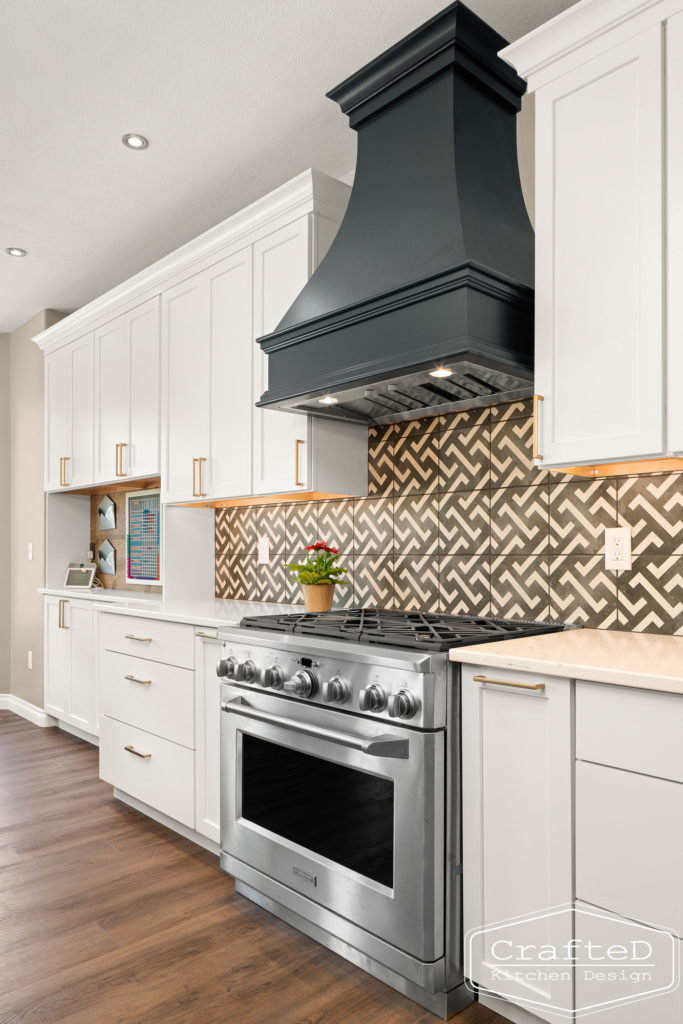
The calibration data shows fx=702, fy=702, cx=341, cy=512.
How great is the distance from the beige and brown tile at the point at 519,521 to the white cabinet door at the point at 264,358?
2.38 ft

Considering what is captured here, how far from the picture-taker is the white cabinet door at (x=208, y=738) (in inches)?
102

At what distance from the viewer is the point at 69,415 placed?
4453mm

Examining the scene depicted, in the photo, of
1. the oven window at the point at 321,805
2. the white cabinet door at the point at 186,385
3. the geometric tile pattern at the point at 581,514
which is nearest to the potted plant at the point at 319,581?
the oven window at the point at 321,805

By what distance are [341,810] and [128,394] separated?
8.68ft

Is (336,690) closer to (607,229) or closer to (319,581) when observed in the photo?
(319,581)

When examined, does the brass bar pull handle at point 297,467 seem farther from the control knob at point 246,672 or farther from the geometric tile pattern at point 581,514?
the geometric tile pattern at point 581,514

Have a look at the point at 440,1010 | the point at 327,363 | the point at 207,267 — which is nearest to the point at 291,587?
the point at 327,363

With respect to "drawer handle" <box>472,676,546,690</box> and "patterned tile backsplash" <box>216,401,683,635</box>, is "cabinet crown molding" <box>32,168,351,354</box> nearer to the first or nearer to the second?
"patterned tile backsplash" <box>216,401,683,635</box>

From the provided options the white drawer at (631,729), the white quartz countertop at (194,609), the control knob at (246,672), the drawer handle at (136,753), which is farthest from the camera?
the drawer handle at (136,753)

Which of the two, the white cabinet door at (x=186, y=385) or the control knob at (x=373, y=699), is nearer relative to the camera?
the control knob at (x=373, y=699)

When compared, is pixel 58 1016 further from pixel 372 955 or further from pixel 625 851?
pixel 625 851

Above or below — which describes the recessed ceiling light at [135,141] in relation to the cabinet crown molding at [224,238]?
above

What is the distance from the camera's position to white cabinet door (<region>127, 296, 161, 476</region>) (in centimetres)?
359

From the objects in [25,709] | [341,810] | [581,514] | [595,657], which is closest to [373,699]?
[341,810]
